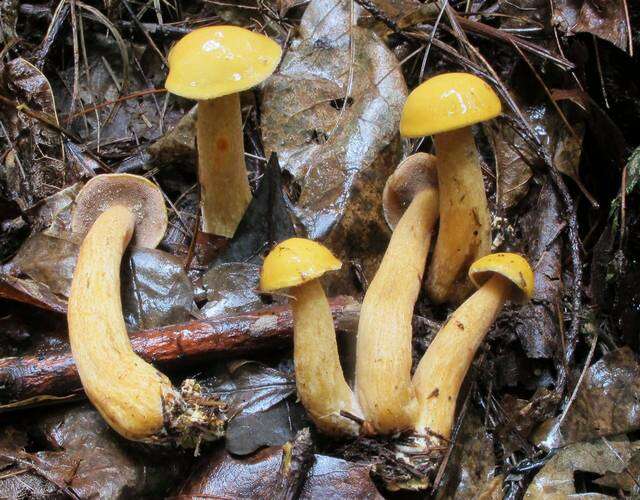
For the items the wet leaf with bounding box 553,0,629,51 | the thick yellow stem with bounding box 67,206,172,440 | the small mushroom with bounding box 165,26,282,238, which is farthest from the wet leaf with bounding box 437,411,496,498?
the wet leaf with bounding box 553,0,629,51

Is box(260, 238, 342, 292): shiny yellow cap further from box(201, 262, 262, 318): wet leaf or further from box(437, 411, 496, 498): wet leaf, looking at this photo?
box(437, 411, 496, 498): wet leaf

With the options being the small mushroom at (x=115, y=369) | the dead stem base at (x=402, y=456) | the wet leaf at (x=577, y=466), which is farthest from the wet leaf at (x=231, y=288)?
the wet leaf at (x=577, y=466)

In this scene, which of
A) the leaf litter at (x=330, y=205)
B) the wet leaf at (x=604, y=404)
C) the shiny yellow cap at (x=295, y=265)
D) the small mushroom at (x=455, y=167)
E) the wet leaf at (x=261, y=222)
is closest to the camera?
the shiny yellow cap at (x=295, y=265)

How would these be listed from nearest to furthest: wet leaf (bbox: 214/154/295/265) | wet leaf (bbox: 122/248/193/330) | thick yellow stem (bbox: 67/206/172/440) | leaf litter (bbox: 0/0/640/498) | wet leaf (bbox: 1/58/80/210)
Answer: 1. thick yellow stem (bbox: 67/206/172/440)
2. leaf litter (bbox: 0/0/640/498)
3. wet leaf (bbox: 122/248/193/330)
4. wet leaf (bbox: 214/154/295/265)
5. wet leaf (bbox: 1/58/80/210)

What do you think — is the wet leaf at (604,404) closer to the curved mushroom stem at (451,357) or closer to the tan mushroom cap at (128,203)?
the curved mushroom stem at (451,357)

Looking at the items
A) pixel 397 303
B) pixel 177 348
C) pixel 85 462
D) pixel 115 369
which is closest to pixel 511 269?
pixel 397 303
